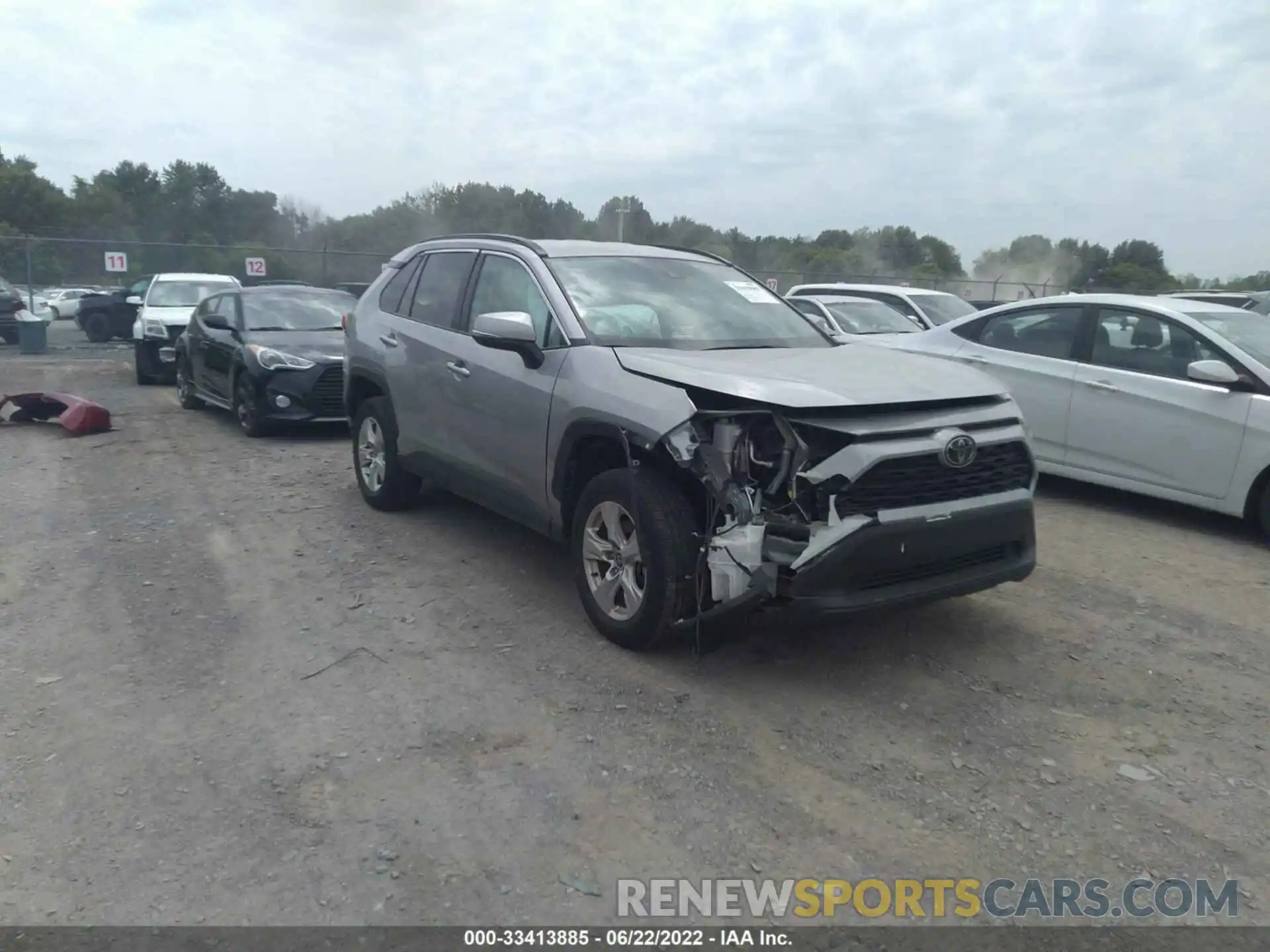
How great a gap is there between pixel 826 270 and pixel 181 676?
99.7 feet

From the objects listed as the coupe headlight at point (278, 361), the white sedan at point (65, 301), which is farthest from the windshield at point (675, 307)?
the white sedan at point (65, 301)

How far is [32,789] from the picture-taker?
3562 mm

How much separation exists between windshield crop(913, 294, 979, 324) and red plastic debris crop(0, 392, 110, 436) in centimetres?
952

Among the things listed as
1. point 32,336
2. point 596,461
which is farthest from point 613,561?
point 32,336

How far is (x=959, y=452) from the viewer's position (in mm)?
4277

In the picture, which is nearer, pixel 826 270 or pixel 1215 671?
pixel 1215 671

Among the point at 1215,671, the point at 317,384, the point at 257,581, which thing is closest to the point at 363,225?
the point at 317,384

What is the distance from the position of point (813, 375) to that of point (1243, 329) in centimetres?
440

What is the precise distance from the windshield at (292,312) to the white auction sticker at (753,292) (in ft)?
19.6

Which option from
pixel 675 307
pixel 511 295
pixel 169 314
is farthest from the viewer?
pixel 169 314

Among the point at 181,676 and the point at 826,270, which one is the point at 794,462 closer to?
the point at 181,676

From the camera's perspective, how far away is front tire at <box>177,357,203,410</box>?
12.1 meters

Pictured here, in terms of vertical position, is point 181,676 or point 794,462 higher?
point 794,462

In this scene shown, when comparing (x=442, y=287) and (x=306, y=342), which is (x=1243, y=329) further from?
(x=306, y=342)
